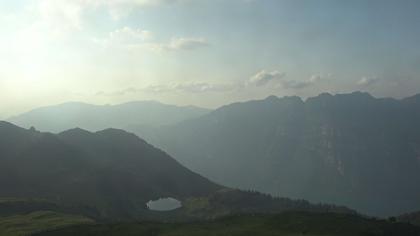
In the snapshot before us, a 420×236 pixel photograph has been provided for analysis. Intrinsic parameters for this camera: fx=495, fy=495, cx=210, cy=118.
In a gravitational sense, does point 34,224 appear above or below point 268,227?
below

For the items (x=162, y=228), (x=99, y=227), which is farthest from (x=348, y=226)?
(x=99, y=227)

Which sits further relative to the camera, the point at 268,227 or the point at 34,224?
the point at 34,224

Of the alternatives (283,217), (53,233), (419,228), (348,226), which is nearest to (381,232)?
(348,226)

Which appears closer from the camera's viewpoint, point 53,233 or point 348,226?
point 348,226

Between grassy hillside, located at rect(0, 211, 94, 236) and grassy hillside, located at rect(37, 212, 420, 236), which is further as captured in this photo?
grassy hillside, located at rect(0, 211, 94, 236)

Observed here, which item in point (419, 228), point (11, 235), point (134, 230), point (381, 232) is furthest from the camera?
point (11, 235)

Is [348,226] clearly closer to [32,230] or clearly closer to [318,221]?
[318,221]

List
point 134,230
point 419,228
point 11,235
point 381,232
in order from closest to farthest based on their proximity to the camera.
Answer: point 381,232 → point 419,228 → point 134,230 → point 11,235
